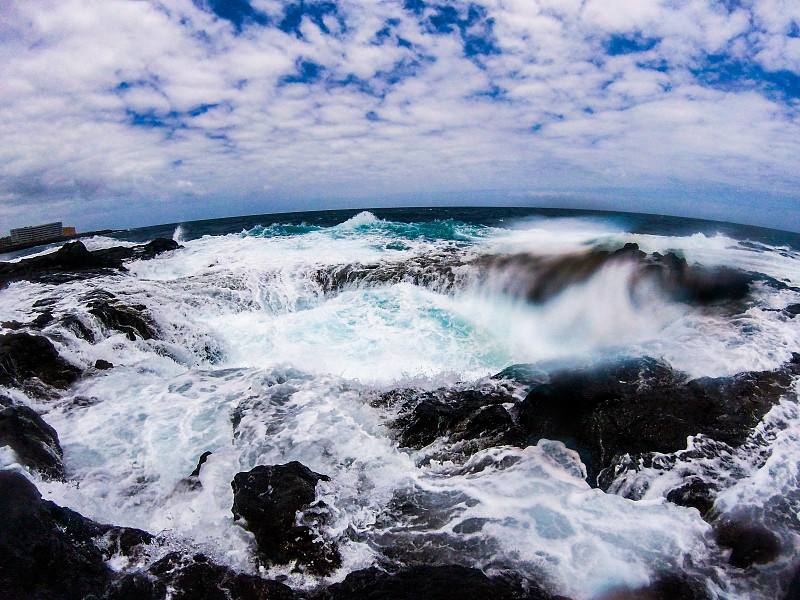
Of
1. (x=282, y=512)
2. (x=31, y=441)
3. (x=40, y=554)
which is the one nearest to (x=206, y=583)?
(x=282, y=512)

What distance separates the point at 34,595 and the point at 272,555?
1974 mm

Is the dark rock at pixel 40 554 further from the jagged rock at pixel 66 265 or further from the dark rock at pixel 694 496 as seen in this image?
the jagged rock at pixel 66 265

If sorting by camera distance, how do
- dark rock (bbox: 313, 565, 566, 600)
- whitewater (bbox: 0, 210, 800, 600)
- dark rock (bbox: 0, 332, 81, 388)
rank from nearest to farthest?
dark rock (bbox: 313, 565, 566, 600) → whitewater (bbox: 0, 210, 800, 600) → dark rock (bbox: 0, 332, 81, 388)

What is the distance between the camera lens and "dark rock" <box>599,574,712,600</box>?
3.74 metres

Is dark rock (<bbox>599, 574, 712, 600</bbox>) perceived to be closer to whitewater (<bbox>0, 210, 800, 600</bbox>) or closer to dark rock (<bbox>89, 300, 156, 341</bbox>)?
whitewater (<bbox>0, 210, 800, 600</bbox>)

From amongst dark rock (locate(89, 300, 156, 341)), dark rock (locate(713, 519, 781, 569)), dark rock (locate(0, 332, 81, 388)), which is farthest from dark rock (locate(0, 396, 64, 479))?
dark rock (locate(713, 519, 781, 569))

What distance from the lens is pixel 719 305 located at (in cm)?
1147

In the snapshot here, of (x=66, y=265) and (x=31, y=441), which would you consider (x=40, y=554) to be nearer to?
(x=31, y=441)

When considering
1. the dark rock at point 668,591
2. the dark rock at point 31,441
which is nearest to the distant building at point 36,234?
the dark rock at point 31,441

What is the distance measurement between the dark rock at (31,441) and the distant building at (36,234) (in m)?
42.5

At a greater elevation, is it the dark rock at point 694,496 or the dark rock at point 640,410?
the dark rock at point 640,410

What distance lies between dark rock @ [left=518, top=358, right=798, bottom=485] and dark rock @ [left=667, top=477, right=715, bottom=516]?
658mm

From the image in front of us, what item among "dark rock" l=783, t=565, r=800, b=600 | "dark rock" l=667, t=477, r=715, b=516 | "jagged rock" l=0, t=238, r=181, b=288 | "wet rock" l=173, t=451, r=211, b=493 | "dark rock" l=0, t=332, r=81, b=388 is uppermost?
"jagged rock" l=0, t=238, r=181, b=288

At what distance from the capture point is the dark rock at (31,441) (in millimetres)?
5234
